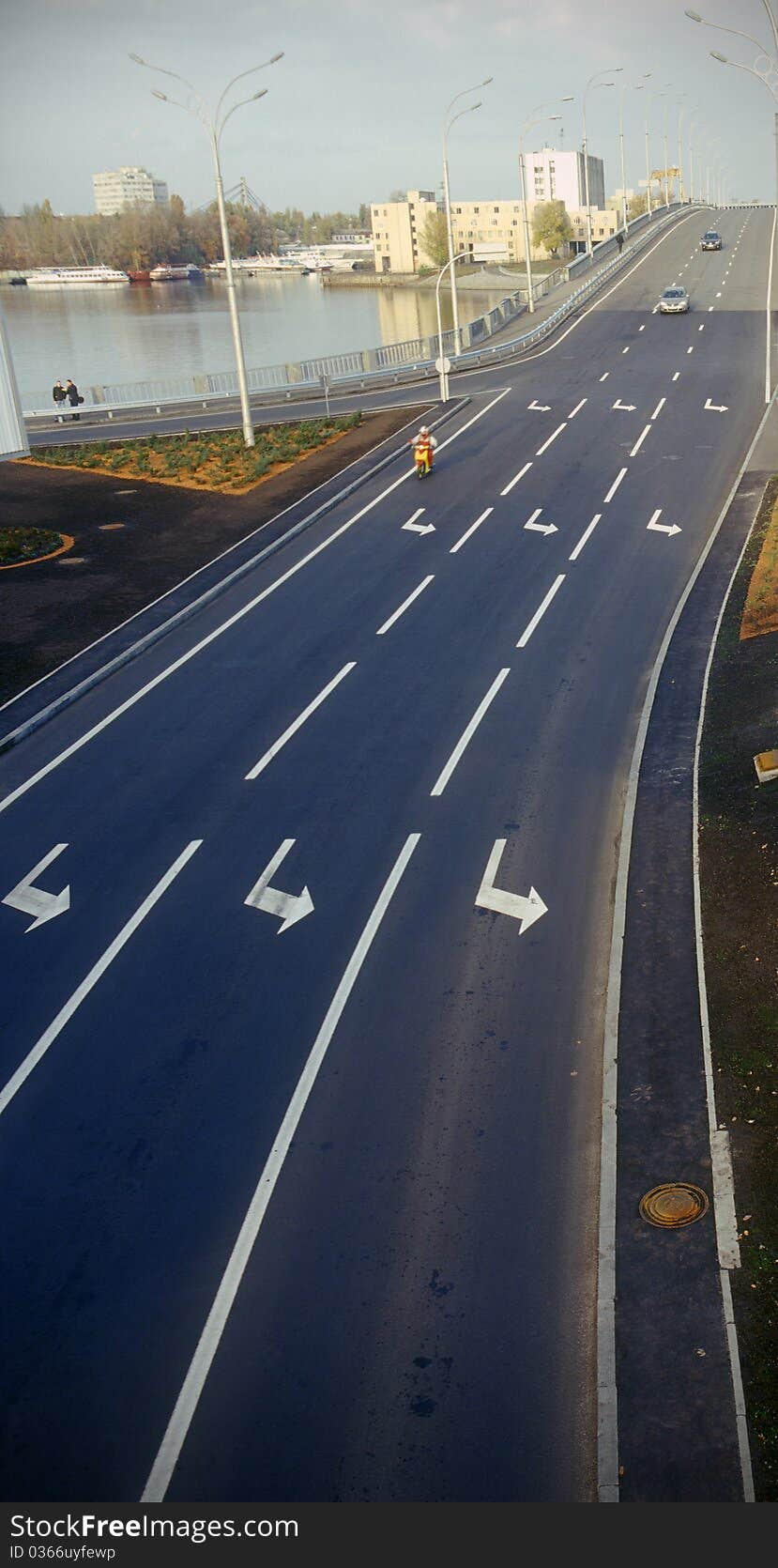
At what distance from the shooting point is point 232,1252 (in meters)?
9.72

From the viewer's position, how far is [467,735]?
19.1 m

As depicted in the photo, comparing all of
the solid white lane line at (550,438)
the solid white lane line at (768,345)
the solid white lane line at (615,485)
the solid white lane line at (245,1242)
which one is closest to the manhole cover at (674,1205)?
the solid white lane line at (245,1242)

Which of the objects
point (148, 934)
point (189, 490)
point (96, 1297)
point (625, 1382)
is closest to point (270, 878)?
point (148, 934)

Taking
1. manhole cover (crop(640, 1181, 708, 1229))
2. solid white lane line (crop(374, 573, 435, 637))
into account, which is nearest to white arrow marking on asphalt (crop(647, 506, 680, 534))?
solid white lane line (crop(374, 573, 435, 637))

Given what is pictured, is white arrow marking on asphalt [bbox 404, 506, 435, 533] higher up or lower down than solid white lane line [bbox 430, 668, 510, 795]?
higher up

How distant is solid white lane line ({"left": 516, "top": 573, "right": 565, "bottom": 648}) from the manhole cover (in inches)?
550

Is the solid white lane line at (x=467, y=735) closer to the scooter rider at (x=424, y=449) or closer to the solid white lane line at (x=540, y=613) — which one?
the solid white lane line at (x=540, y=613)

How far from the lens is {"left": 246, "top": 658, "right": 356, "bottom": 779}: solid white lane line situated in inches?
727

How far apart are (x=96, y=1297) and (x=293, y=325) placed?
118 meters

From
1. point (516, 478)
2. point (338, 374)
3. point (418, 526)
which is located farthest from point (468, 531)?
point (338, 374)

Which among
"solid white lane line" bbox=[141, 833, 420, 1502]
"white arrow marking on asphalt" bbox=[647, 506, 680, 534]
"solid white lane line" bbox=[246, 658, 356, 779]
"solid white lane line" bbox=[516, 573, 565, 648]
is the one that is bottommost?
"solid white lane line" bbox=[141, 833, 420, 1502]

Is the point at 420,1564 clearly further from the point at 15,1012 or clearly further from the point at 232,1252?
the point at 15,1012

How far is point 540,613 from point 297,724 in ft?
22.0

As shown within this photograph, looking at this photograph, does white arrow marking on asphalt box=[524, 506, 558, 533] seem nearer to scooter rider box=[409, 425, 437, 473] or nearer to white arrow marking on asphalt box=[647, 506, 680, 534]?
white arrow marking on asphalt box=[647, 506, 680, 534]
